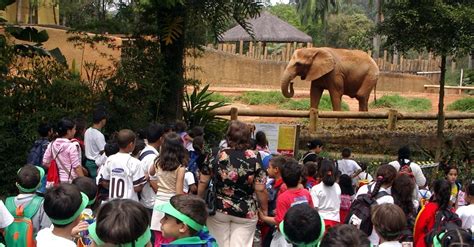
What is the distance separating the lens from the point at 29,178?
5109 millimetres

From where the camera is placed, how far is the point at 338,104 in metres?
20.2

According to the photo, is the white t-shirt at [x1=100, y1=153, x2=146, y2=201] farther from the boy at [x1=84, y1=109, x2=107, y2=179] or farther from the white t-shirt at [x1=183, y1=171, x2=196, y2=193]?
the boy at [x1=84, y1=109, x2=107, y2=179]

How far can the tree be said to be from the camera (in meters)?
13.3

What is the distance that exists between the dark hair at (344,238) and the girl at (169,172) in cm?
257

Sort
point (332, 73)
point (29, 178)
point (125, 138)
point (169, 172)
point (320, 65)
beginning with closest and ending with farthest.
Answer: point (29, 178) < point (169, 172) < point (125, 138) < point (320, 65) < point (332, 73)

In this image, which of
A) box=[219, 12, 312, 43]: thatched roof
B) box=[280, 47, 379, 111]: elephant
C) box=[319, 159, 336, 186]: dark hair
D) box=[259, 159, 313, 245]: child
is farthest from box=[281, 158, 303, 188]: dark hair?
box=[219, 12, 312, 43]: thatched roof

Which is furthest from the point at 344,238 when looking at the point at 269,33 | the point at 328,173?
the point at 269,33

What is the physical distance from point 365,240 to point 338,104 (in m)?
16.8

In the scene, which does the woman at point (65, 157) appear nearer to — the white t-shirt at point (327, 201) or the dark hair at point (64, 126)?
the dark hair at point (64, 126)

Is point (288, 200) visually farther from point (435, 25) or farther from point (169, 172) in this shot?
point (435, 25)

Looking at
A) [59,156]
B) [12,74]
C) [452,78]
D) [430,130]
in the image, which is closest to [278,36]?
[452,78]

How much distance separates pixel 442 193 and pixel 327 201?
1186mm

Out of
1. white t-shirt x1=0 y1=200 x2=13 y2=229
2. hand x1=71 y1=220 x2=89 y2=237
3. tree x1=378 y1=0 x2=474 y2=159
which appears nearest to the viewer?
hand x1=71 y1=220 x2=89 y2=237

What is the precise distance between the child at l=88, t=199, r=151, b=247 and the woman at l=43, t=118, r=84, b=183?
3725mm
